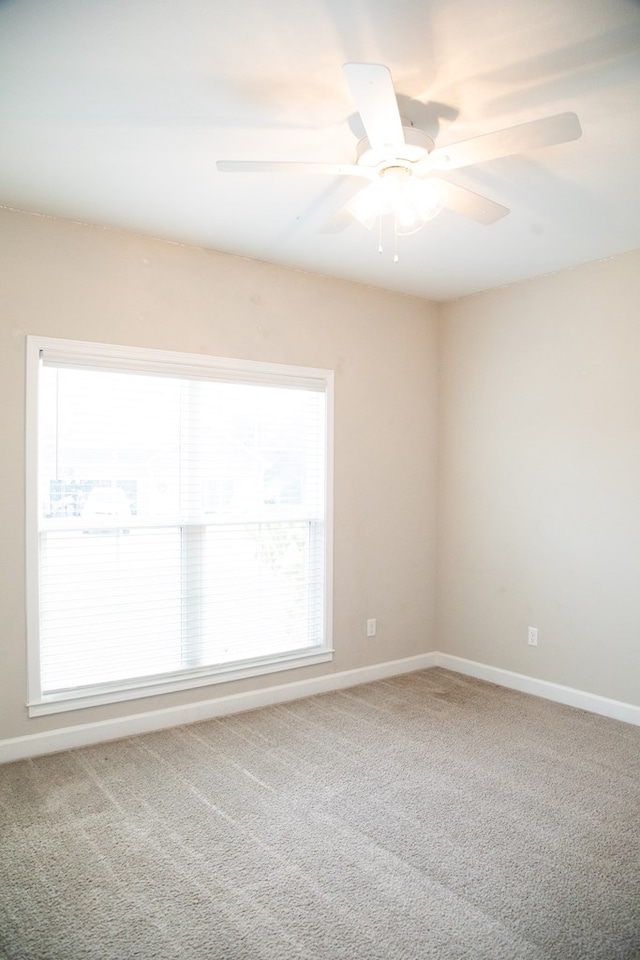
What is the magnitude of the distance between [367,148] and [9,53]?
3.77 ft

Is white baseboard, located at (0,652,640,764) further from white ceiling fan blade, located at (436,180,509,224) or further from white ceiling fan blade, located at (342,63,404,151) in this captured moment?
white ceiling fan blade, located at (342,63,404,151)

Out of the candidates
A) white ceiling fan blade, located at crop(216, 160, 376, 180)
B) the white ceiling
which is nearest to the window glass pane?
the white ceiling

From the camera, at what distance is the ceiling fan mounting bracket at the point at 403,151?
2158 mm

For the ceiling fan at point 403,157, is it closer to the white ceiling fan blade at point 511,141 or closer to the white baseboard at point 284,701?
the white ceiling fan blade at point 511,141

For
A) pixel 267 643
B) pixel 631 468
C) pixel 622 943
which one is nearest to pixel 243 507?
pixel 267 643

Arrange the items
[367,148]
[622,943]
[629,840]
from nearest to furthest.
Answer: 1. [622,943]
2. [367,148]
3. [629,840]

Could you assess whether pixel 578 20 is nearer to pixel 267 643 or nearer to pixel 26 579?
pixel 26 579

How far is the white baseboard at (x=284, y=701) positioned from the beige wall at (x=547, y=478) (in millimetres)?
75

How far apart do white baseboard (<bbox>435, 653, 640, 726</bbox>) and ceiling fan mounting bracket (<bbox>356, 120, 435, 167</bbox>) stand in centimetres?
320

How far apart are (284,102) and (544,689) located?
364 cm

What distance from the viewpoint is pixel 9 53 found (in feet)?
6.46

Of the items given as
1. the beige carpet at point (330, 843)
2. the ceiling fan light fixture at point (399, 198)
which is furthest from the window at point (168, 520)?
the ceiling fan light fixture at point (399, 198)

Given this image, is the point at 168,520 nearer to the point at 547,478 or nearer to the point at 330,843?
the point at 330,843

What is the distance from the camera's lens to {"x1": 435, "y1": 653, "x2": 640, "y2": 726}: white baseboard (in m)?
3.79
